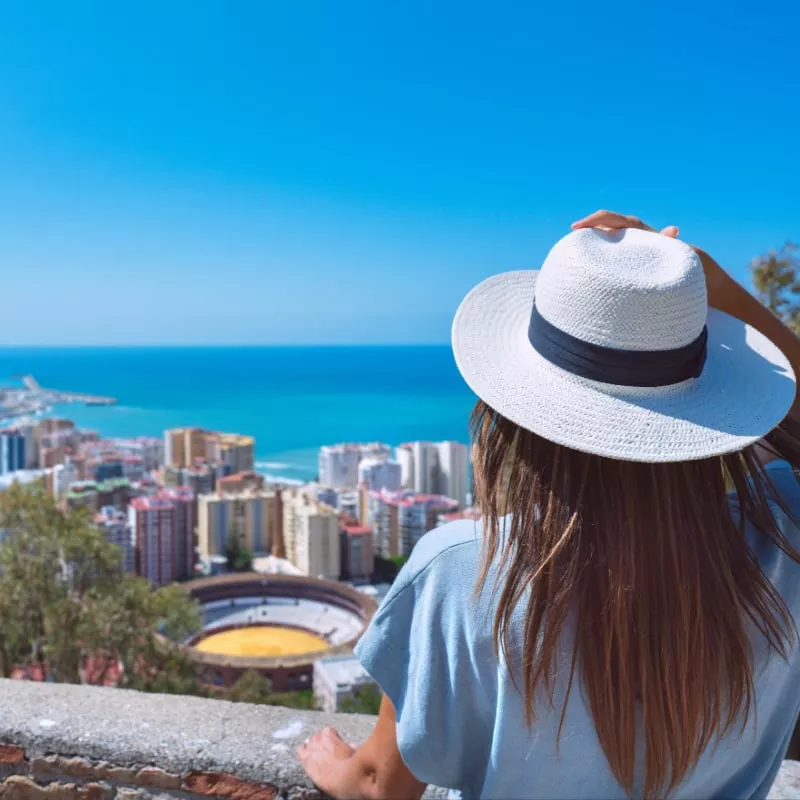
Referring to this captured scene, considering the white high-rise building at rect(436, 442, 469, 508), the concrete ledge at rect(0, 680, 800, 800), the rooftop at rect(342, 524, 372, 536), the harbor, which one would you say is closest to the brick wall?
the concrete ledge at rect(0, 680, 800, 800)


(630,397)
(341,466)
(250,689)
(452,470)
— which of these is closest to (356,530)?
(452,470)

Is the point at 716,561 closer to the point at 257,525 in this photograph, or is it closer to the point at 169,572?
the point at 169,572

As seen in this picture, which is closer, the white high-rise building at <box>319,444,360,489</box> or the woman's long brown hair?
the woman's long brown hair

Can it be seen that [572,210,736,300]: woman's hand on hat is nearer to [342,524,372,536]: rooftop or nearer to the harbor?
[342,524,372,536]: rooftop

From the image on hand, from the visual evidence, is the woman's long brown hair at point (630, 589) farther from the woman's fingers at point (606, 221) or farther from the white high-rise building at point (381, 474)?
the white high-rise building at point (381, 474)

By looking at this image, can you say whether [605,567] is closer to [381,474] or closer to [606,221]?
[606,221]

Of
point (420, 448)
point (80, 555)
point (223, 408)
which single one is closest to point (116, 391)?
point (223, 408)
